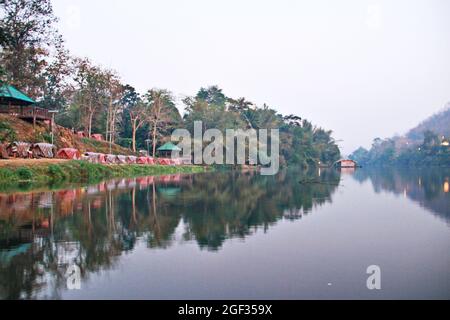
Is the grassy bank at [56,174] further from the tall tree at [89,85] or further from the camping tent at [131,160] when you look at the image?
the tall tree at [89,85]

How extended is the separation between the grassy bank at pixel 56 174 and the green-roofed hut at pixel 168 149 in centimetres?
2201

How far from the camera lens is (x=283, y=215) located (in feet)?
42.3

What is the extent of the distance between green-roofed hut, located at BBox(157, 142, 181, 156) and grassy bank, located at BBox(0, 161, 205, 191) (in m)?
22.0

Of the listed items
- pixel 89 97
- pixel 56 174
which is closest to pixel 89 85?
pixel 89 97

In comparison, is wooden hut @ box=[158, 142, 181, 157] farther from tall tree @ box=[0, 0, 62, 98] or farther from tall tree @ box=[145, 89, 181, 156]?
tall tree @ box=[0, 0, 62, 98]

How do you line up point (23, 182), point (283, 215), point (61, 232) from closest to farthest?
1. point (61, 232)
2. point (283, 215)
3. point (23, 182)

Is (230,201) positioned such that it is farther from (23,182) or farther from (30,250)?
(23,182)

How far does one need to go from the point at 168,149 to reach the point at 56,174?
34.2m

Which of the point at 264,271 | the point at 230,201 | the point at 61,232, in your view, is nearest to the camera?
the point at 264,271

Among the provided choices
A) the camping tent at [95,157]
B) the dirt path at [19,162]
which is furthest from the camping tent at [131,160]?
→ the dirt path at [19,162]

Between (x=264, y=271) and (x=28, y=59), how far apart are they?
39766 mm

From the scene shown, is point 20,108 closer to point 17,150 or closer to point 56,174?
point 17,150
